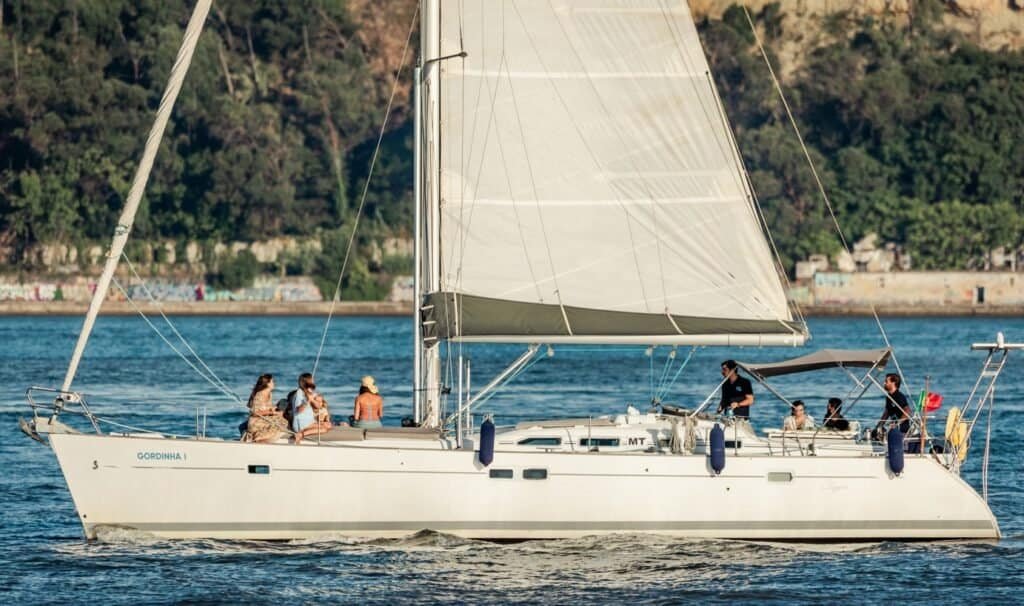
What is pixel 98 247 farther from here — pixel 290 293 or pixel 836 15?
pixel 836 15

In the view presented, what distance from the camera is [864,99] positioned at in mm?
147250

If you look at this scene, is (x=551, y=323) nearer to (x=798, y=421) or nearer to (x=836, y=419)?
(x=798, y=421)

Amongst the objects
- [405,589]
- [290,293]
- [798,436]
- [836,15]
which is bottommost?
[405,589]

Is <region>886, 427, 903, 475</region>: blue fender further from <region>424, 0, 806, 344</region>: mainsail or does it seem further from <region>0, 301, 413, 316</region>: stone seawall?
<region>0, 301, 413, 316</region>: stone seawall

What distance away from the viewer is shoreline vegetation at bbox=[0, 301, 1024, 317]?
12694cm

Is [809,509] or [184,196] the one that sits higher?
[184,196]

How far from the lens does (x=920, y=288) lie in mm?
129000

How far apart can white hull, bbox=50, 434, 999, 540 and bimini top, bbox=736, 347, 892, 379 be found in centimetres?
137

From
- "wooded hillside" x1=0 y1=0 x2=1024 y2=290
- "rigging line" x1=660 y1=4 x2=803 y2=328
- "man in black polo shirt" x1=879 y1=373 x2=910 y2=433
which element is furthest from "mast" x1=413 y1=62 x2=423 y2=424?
"wooded hillside" x1=0 y1=0 x2=1024 y2=290

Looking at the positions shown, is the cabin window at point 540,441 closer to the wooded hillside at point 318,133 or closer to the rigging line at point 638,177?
the rigging line at point 638,177

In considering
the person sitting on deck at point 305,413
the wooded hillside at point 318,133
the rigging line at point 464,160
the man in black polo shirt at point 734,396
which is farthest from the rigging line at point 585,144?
the wooded hillside at point 318,133

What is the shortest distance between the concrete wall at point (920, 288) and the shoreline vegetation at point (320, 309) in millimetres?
417

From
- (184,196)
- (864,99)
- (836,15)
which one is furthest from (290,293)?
(836,15)

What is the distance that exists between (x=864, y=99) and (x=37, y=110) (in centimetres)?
6046
